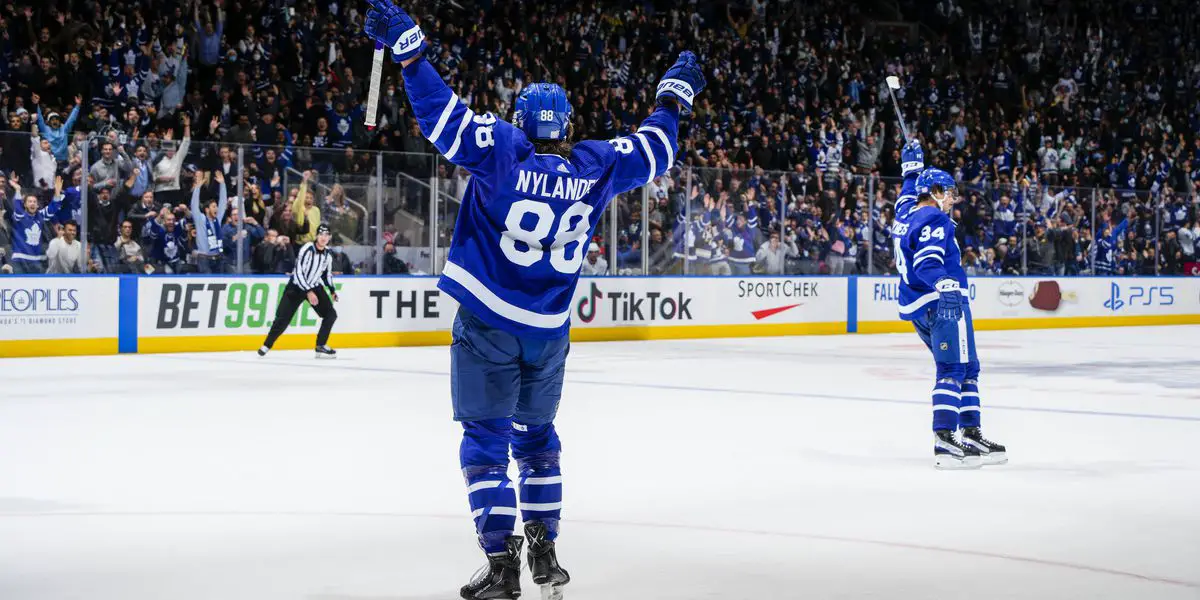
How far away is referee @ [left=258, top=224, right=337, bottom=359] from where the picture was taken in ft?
52.7

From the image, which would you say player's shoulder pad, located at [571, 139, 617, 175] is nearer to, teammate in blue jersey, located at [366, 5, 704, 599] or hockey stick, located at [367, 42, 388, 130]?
A: teammate in blue jersey, located at [366, 5, 704, 599]

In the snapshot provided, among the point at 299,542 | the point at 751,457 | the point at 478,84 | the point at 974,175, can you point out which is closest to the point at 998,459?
the point at 751,457

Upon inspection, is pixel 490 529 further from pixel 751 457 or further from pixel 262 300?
pixel 262 300

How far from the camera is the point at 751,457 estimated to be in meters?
7.88

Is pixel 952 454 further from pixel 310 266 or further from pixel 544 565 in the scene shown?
pixel 310 266

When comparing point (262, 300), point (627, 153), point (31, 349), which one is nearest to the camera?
point (627, 153)

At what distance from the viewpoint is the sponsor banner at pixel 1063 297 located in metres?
22.5

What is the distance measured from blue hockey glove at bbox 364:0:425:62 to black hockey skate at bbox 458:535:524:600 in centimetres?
151

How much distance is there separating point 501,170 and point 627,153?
1.87 ft

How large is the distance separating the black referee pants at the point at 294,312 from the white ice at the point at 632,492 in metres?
2.97

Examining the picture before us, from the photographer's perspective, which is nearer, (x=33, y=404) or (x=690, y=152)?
(x=33, y=404)

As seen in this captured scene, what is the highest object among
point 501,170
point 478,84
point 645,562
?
point 478,84

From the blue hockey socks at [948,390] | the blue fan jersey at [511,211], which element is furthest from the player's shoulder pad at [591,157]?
the blue hockey socks at [948,390]

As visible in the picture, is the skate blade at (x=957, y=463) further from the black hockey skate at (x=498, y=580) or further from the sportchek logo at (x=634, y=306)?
the sportchek logo at (x=634, y=306)
